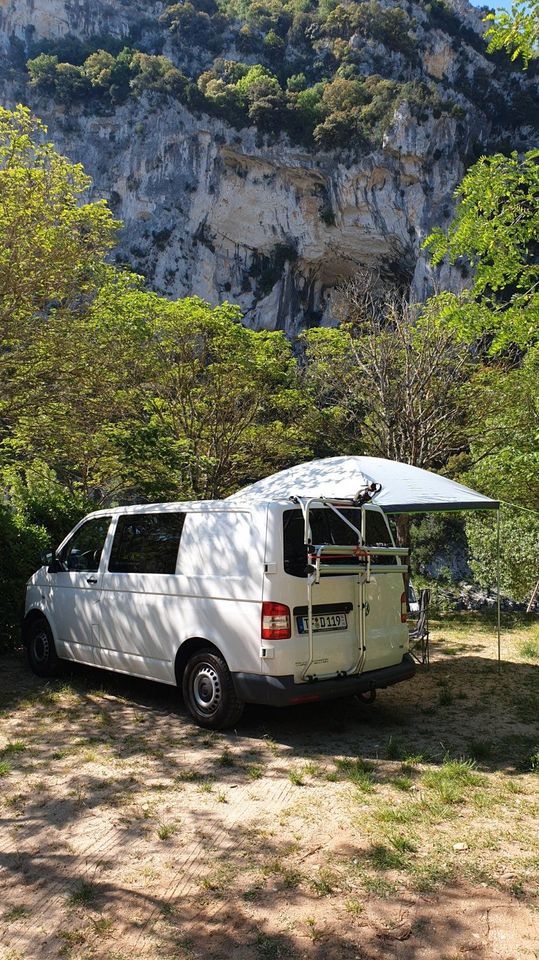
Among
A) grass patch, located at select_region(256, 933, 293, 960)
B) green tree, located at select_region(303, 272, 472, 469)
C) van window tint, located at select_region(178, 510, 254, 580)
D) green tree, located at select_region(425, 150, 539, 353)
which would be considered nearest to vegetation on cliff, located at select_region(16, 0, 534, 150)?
green tree, located at select_region(303, 272, 472, 469)

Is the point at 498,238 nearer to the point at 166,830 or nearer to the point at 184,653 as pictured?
the point at 184,653

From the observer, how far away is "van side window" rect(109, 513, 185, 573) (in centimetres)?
570

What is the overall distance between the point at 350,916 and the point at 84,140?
65677 mm

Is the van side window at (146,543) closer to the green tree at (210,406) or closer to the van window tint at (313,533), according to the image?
the van window tint at (313,533)

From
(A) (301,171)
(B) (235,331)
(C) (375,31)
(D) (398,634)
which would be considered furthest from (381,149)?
(D) (398,634)

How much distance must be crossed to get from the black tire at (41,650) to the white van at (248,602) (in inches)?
31.8

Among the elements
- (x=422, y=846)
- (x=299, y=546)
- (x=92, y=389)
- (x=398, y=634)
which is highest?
(x=92, y=389)

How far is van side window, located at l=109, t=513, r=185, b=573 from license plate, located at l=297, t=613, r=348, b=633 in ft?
4.48

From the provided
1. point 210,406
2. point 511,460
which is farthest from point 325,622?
point 210,406

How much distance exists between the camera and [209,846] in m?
3.33

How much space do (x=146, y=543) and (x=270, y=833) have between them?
10.1 ft

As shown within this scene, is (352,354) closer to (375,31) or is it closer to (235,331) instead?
(235,331)

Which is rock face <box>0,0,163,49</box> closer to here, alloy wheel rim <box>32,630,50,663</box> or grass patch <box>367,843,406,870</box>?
alloy wheel rim <box>32,630,50,663</box>

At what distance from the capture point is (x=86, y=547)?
22.5 feet
